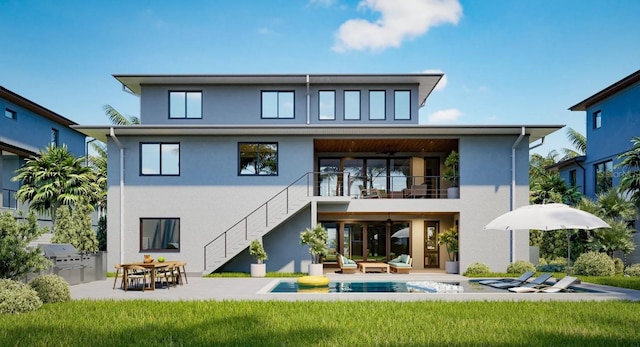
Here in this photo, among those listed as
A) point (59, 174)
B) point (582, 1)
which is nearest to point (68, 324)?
point (59, 174)

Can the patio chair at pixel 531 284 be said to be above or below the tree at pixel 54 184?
below

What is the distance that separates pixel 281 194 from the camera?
1977cm

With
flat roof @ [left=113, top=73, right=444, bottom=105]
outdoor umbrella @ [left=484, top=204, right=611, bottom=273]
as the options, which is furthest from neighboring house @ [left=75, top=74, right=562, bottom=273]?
outdoor umbrella @ [left=484, top=204, right=611, bottom=273]

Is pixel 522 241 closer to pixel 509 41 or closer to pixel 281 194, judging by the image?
pixel 281 194

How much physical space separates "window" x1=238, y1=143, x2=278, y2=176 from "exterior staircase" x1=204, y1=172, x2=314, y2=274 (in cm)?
123

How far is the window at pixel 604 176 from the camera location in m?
25.3

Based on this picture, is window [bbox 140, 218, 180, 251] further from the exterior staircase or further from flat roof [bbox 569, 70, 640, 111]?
flat roof [bbox 569, 70, 640, 111]

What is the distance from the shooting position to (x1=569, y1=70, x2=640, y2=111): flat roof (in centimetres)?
2280

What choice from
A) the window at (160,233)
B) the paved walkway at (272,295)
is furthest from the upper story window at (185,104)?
the paved walkway at (272,295)

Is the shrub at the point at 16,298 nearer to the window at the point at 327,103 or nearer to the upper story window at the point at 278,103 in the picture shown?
the upper story window at the point at 278,103

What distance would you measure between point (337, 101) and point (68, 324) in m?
15.3

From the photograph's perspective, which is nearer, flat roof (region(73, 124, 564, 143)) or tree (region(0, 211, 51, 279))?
tree (region(0, 211, 51, 279))

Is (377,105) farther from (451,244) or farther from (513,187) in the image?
(451,244)

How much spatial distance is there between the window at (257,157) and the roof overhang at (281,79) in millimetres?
3308
